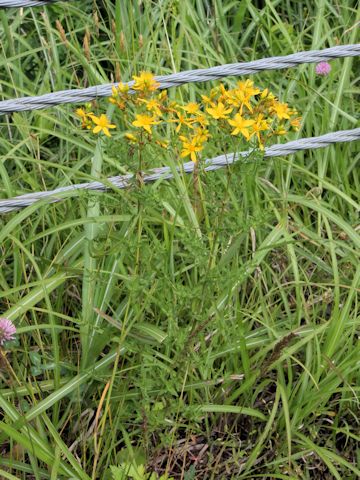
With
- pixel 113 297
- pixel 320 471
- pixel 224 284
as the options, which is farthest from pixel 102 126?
pixel 320 471

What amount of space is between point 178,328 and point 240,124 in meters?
0.46

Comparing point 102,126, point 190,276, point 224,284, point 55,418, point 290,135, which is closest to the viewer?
point 102,126

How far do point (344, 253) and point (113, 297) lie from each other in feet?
2.18

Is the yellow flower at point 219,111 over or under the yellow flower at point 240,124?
over

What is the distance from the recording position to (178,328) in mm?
1796

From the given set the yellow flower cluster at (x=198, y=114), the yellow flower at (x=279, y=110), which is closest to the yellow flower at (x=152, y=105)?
the yellow flower cluster at (x=198, y=114)

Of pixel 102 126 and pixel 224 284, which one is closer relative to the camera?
pixel 102 126

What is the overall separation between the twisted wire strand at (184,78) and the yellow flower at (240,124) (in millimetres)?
410

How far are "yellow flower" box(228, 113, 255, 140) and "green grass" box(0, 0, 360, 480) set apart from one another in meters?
0.13

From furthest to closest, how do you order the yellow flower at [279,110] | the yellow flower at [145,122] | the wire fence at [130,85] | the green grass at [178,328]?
1. the wire fence at [130,85]
2. the green grass at [178,328]
3. the yellow flower at [279,110]
4. the yellow flower at [145,122]

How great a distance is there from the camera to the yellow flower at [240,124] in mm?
1595

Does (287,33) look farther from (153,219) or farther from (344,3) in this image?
(153,219)

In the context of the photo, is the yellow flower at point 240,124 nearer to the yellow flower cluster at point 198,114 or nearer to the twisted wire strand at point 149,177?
the yellow flower cluster at point 198,114

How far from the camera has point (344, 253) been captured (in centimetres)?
235
